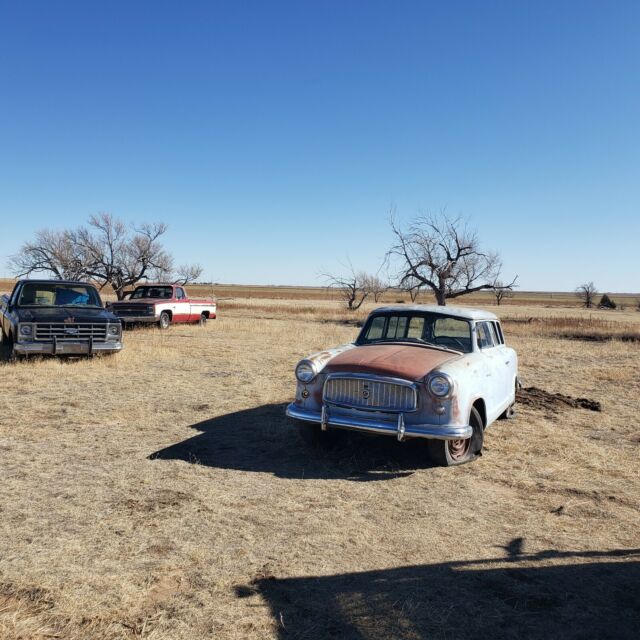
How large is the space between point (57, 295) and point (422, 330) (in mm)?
9532

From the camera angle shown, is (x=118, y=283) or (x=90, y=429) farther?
(x=118, y=283)

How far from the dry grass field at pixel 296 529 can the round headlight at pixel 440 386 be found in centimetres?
87

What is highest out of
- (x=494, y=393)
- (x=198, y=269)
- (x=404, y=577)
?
(x=198, y=269)

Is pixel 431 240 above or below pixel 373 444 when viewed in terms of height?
above

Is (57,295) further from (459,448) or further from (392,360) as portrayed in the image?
(459,448)

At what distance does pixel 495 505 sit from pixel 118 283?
2897cm

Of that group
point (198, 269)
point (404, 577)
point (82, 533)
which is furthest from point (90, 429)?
point (198, 269)

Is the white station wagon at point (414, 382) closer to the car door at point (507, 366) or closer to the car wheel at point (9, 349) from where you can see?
the car door at point (507, 366)

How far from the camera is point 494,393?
649 cm

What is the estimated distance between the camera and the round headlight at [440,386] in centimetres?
528

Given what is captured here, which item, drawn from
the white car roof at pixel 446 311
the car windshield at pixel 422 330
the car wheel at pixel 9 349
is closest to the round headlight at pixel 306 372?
the car windshield at pixel 422 330

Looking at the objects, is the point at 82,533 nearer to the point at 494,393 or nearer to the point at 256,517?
the point at 256,517

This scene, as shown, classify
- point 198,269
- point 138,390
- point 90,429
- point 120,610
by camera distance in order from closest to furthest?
point 120,610 → point 90,429 → point 138,390 → point 198,269

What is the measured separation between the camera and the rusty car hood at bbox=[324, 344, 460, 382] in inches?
216
